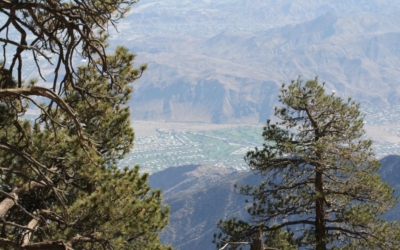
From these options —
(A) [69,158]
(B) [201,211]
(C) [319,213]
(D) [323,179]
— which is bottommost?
(B) [201,211]

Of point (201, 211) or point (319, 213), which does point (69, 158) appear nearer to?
point (319, 213)

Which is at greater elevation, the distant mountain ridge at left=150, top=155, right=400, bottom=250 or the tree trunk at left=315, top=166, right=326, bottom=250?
the tree trunk at left=315, top=166, right=326, bottom=250

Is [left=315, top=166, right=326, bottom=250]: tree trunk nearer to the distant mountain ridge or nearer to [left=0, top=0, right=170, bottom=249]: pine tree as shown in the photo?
[left=0, top=0, right=170, bottom=249]: pine tree

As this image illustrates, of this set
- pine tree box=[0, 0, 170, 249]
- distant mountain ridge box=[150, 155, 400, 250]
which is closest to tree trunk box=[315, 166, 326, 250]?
pine tree box=[0, 0, 170, 249]

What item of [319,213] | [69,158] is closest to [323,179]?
[319,213]

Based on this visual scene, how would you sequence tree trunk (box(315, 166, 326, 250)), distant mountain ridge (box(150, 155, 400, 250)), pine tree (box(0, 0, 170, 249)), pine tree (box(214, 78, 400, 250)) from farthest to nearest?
1. distant mountain ridge (box(150, 155, 400, 250))
2. tree trunk (box(315, 166, 326, 250))
3. pine tree (box(214, 78, 400, 250))
4. pine tree (box(0, 0, 170, 249))

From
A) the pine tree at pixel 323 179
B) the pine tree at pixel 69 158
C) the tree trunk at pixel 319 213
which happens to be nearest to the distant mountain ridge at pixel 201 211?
the pine tree at pixel 323 179

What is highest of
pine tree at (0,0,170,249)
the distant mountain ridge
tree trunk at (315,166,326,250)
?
pine tree at (0,0,170,249)

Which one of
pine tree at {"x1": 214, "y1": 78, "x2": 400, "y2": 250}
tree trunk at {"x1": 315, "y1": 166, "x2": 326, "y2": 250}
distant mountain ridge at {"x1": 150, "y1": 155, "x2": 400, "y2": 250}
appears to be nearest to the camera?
pine tree at {"x1": 214, "y1": 78, "x2": 400, "y2": 250}

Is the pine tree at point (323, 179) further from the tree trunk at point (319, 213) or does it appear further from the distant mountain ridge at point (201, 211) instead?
the distant mountain ridge at point (201, 211)
